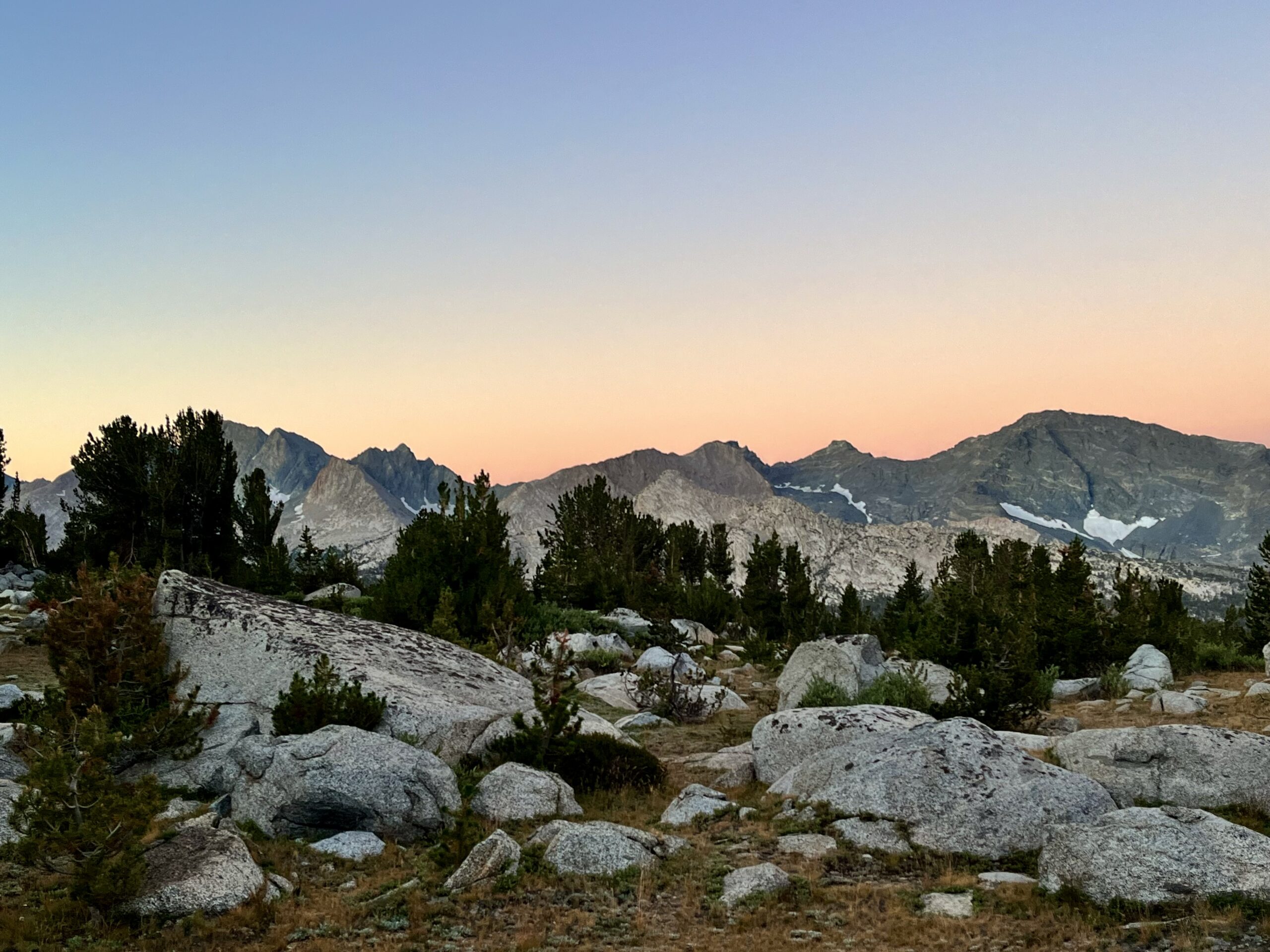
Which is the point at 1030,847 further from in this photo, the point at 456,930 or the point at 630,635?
the point at 630,635

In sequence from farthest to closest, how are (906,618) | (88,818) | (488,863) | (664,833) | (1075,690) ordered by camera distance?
(906,618) → (1075,690) → (664,833) → (488,863) → (88,818)

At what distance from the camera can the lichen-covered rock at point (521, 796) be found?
13.2 m

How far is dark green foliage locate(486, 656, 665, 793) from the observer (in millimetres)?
15039

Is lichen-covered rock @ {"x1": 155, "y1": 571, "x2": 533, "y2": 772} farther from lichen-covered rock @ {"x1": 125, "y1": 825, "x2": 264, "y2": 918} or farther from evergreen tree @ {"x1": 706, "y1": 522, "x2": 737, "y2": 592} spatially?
evergreen tree @ {"x1": 706, "y1": 522, "x2": 737, "y2": 592}

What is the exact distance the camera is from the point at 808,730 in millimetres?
16484

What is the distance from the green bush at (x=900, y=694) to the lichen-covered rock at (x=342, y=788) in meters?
11.7

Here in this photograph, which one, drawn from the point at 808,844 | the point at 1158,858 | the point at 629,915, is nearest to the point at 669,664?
the point at 808,844

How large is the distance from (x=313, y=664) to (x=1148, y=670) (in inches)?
1021

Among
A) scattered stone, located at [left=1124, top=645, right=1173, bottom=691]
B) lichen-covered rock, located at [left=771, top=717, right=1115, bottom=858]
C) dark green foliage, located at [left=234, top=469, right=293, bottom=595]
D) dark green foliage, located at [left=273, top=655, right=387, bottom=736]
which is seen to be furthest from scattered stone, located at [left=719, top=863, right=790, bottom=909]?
dark green foliage, located at [left=234, top=469, right=293, bottom=595]

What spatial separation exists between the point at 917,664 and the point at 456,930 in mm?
19471

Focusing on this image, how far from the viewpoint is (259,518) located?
153ft

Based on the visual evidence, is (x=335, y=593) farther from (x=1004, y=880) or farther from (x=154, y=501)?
(x=1004, y=880)

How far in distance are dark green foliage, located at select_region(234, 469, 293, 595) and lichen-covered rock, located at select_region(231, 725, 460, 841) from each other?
28780 mm

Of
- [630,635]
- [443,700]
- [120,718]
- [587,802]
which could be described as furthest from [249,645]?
[630,635]
